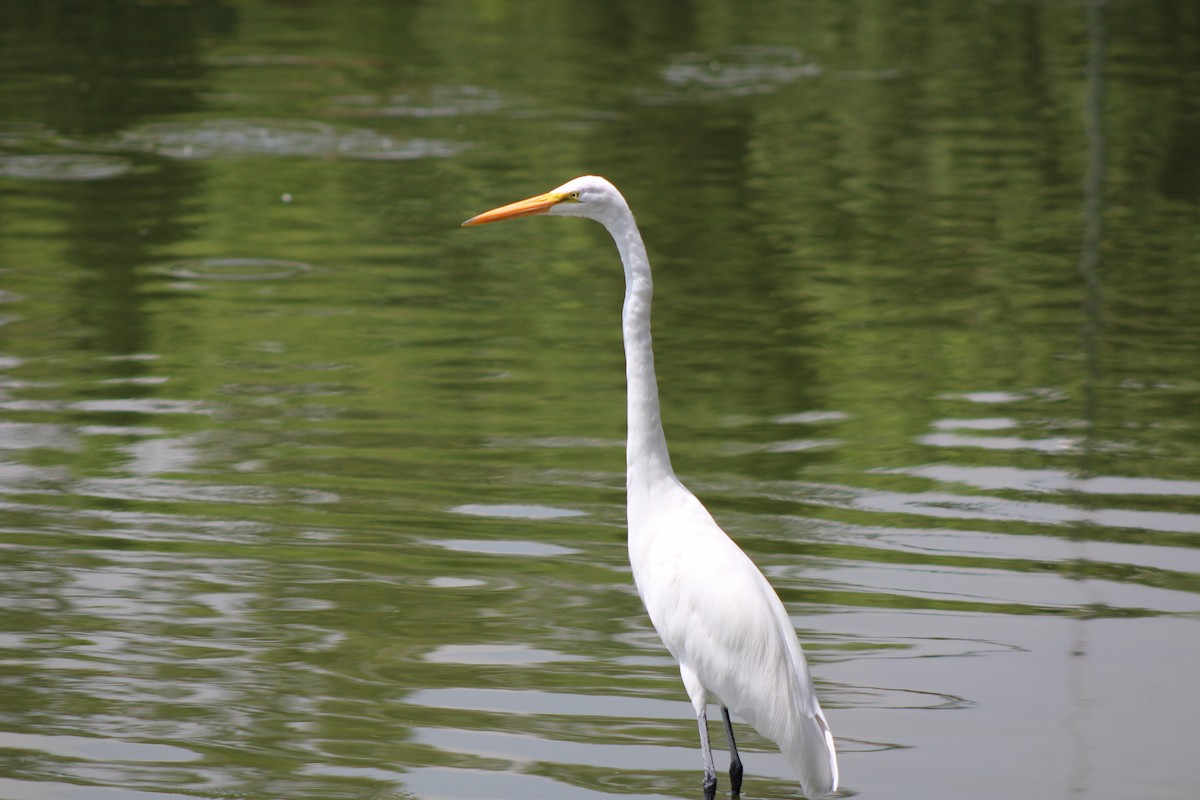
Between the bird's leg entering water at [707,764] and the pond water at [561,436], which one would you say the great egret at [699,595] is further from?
the pond water at [561,436]

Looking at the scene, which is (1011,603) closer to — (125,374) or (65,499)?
(65,499)

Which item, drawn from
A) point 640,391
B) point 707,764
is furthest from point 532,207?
point 707,764

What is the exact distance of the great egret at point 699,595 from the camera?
14.3ft

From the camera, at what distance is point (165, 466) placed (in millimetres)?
7422

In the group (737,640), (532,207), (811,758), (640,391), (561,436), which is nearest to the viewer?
(811,758)

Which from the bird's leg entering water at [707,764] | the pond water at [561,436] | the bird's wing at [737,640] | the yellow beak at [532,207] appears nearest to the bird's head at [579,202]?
the yellow beak at [532,207]

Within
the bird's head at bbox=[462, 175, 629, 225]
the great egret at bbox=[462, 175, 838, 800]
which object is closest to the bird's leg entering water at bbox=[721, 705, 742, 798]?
the great egret at bbox=[462, 175, 838, 800]

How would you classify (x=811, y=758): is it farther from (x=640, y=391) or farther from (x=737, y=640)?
(x=640, y=391)

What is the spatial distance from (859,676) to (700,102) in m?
12.3

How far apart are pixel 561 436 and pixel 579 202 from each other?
3.29m

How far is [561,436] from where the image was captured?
309 inches

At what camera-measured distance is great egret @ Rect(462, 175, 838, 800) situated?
172 inches

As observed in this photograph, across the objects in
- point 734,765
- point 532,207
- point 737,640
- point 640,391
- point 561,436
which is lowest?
point 734,765

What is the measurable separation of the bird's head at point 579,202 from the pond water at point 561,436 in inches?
60.7
